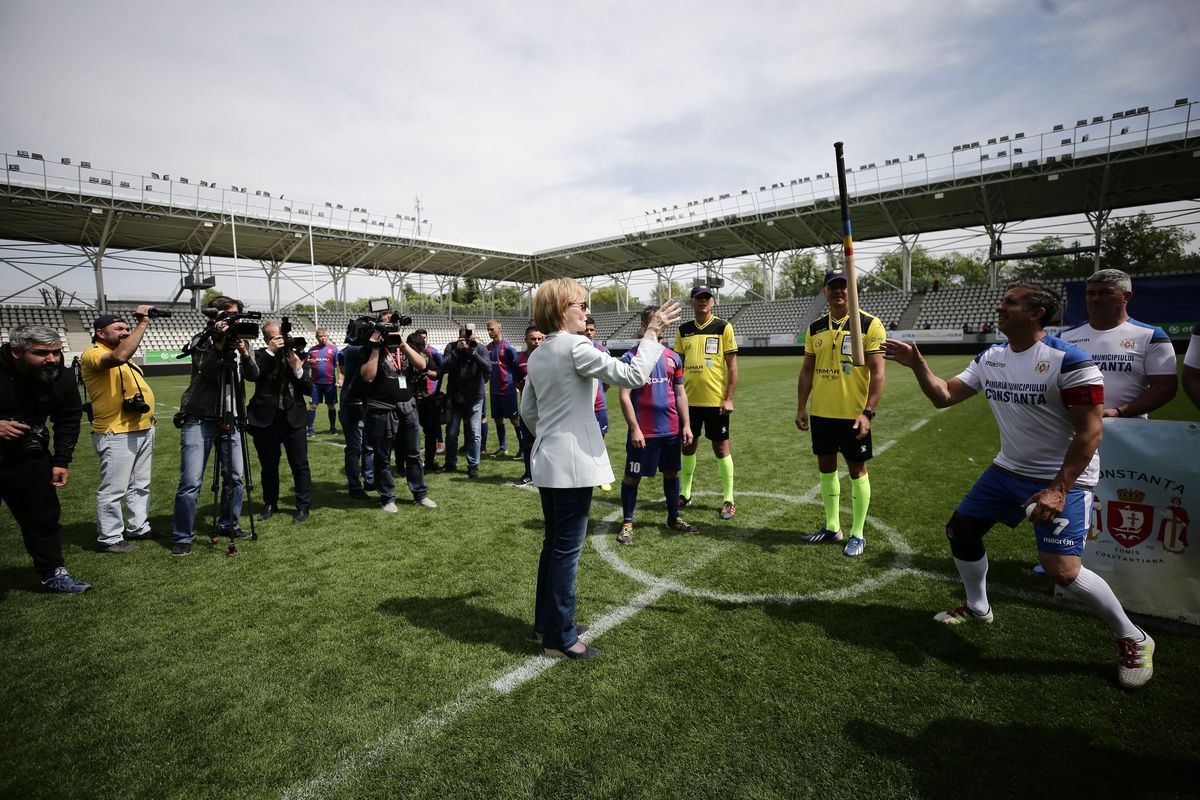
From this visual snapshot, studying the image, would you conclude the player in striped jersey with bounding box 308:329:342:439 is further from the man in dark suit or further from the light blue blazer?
the light blue blazer

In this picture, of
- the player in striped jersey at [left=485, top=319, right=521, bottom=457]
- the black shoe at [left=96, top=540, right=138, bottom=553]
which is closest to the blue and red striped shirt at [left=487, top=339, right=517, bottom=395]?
the player in striped jersey at [left=485, top=319, right=521, bottom=457]

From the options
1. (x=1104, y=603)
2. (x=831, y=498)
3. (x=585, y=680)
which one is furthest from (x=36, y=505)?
(x=1104, y=603)

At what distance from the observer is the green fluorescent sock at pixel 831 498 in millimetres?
4809

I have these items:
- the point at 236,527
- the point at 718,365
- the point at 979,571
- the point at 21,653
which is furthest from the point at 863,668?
the point at 236,527

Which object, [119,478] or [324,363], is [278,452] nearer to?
[119,478]

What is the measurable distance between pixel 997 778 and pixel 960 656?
3.02ft

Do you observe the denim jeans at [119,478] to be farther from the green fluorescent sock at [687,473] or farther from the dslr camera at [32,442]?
the green fluorescent sock at [687,473]

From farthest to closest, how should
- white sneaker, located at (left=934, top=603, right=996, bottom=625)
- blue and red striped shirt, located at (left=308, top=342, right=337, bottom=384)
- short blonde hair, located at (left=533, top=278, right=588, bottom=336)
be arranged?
blue and red striped shirt, located at (left=308, top=342, right=337, bottom=384)
white sneaker, located at (left=934, top=603, right=996, bottom=625)
short blonde hair, located at (left=533, top=278, right=588, bottom=336)

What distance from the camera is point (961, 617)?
3424mm

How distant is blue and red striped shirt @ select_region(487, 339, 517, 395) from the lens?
331 inches

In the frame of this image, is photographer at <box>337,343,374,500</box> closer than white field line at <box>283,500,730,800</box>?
No

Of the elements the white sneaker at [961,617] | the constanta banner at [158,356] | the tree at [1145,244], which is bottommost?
the white sneaker at [961,617]

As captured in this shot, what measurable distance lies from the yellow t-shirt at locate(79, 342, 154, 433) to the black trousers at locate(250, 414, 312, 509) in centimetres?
96

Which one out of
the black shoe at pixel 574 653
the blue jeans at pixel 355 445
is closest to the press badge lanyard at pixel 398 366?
the blue jeans at pixel 355 445
